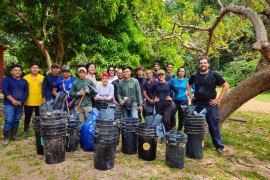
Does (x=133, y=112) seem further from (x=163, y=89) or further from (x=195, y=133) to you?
(x=195, y=133)

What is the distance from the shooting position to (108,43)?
8.07 metres

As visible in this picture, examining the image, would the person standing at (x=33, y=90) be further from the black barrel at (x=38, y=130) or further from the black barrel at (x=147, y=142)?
the black barrel at (x=147, y=142)

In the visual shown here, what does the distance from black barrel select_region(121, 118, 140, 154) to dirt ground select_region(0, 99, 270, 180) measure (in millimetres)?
150

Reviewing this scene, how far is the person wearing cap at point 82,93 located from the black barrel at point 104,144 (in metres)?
1.22

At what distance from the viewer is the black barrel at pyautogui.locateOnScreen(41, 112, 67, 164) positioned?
4.20 metres

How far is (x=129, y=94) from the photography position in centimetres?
559

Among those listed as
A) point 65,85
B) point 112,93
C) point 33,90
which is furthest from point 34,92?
point 112,93

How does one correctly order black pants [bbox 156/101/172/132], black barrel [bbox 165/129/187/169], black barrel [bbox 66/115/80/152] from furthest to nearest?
black pants [bbox 156/101/172/132] < black barrel [bbox 66/115/80/152] < black barrel [bbox 165/129/187/169]

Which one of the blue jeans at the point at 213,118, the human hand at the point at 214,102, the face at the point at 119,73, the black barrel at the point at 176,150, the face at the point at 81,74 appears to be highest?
the face at the point at 119,73

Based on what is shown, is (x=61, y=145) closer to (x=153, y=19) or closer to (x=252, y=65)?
(x=153, y=19)

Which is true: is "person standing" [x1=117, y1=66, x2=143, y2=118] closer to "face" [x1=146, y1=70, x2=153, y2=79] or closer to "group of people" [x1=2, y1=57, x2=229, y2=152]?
"group of people" [x1=2, y1=57, x2=229, y2=152]

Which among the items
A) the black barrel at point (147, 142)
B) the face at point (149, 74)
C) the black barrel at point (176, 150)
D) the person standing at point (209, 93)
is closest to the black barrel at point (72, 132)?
the black barrel at point (147, 142)

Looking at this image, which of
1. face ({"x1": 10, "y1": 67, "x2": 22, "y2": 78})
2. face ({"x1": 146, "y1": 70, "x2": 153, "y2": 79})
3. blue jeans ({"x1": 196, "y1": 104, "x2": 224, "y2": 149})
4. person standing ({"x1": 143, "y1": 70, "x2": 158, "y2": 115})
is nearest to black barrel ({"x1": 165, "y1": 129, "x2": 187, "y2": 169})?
blue jeans ({"x1": 196, "y1": 104, "x2": 224, "y2": 149})

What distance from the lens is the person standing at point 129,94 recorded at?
549cm
